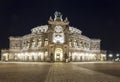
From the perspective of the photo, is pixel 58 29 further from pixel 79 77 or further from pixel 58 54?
pixel 79 77

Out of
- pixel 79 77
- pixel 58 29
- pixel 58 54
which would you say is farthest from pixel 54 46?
pixel 79 77

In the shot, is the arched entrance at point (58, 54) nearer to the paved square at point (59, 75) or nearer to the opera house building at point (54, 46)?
the opera house building at point (54, 46)

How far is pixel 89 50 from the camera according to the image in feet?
392

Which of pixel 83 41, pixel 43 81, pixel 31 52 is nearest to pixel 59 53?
pixel 31 52

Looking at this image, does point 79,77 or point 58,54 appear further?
point 58,54

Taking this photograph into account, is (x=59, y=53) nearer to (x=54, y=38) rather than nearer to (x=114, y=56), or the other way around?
(x=54, y=38)

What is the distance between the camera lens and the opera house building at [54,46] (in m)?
92.2

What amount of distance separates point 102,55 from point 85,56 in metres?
18.7

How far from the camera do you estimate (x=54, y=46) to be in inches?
3602

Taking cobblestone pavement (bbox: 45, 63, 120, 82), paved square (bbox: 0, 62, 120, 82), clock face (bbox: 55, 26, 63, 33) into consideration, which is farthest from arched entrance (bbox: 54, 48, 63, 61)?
cobblestone pavement (bbox: 45, 63, 120, 82)

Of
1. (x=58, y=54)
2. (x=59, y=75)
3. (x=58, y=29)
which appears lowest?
(x=59, y=75)

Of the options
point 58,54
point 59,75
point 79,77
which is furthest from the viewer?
point 58,54

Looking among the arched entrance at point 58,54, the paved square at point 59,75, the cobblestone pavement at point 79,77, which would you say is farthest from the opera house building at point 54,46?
the cobblestone pavement at point 79,77

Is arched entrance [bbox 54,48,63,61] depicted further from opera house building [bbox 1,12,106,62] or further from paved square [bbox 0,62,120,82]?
paved square [bbox 0,62,120,82]
